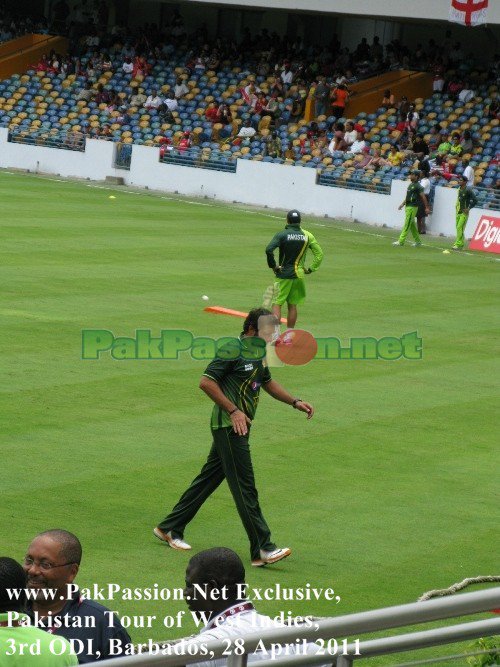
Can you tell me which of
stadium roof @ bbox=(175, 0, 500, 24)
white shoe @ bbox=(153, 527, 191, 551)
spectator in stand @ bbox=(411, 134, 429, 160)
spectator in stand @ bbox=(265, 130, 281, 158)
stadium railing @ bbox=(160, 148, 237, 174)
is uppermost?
stadium roof @ bbox=(175, 0, 500, 24)

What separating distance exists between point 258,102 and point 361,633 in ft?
135

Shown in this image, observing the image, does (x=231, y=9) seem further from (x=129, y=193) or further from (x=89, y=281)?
(x=89, y=281)

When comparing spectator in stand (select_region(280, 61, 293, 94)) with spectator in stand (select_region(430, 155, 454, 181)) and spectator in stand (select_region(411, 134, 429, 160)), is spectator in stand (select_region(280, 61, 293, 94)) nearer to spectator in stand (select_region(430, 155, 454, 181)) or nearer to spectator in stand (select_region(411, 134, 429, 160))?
spectator in stand (select_region(411, 134, 429, 160))

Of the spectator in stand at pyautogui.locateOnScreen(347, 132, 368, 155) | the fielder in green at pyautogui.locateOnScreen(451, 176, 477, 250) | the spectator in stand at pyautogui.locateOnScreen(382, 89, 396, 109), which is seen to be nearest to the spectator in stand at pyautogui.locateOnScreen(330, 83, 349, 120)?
the spectator in stand at pyautogui.locateOnScreen(382, 89, 396, 109)

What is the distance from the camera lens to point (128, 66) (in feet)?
159

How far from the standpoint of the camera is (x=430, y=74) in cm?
4541

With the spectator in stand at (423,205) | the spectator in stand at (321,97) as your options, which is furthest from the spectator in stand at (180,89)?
the spectator in stand at (423,205)

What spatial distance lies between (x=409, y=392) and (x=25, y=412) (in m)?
5.04

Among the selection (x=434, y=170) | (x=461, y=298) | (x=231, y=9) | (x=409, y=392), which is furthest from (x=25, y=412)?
(x=231, y=9)

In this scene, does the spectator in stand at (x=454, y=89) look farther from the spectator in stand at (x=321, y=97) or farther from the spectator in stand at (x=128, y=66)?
the spectator in stand at (x=128, y=66)

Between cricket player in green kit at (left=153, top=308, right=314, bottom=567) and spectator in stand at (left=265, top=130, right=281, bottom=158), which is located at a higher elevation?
spectator in stand at (left=265, top=130, right=281, bottom=158)

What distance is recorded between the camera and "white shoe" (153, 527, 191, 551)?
995cm

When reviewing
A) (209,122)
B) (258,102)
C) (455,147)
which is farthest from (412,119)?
(209,122)

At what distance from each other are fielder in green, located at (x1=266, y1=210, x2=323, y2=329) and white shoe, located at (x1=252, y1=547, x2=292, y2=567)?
984 centimetres
